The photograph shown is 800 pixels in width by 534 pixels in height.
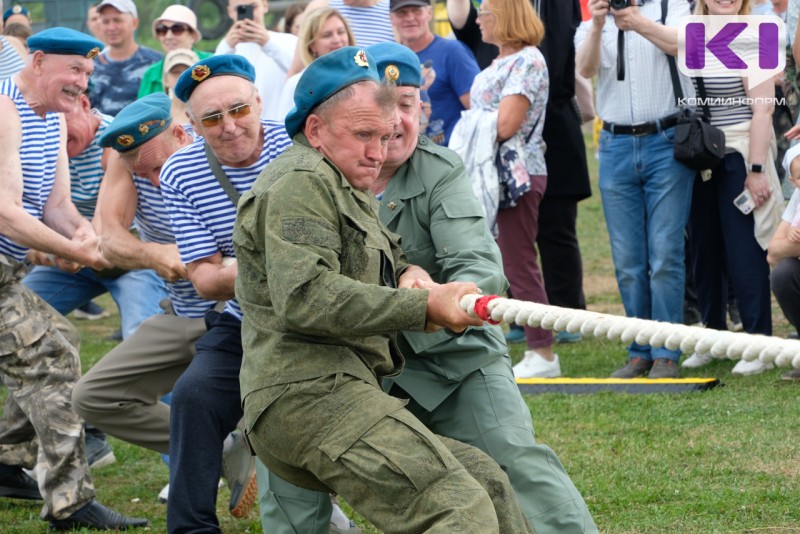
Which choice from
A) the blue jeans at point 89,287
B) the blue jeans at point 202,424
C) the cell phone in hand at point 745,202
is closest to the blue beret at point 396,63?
the blue jeans at point 202,424

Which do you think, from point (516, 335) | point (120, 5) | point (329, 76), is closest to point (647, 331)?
point (329, 76)

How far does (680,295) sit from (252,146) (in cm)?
368

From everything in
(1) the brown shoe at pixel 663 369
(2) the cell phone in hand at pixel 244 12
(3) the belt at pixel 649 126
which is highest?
(2) the cell phone in hand at pixel 244 12

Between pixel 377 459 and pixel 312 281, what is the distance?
0.54 metres

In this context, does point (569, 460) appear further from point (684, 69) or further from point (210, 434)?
point (684, 69)

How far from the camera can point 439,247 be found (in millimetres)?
4238

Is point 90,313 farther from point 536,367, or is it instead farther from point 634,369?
point 634,369

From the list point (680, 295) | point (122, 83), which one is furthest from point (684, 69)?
point (122, 83)

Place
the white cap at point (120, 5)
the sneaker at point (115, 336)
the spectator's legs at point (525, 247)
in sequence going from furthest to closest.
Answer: the sneaker at point (115, 336)
the white cap at point (120, 5)
the spectator's legs at point (525, 247)

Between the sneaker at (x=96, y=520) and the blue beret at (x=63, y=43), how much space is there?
2198 mm

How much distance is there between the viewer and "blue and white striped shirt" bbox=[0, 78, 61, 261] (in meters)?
5.87

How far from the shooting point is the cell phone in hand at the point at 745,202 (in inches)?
294

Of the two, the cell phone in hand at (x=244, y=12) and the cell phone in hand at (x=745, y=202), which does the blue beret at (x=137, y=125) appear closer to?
the cell phone in hand at (x=244, y=12)

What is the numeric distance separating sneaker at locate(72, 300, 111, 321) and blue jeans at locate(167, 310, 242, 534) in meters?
6.85
